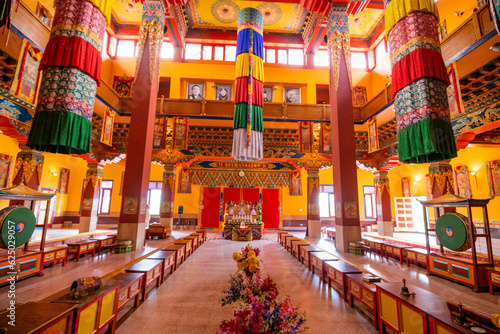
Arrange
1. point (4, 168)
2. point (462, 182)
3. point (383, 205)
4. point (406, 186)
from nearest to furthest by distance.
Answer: point (4, 168) < point (462, 182) < point (383, 205) < point (406, 186)

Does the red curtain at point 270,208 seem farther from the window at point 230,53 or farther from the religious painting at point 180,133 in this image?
the window at point 230,53

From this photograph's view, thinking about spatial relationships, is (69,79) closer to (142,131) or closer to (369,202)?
(142,131)

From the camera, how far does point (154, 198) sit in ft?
46.5

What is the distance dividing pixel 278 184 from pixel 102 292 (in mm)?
12062

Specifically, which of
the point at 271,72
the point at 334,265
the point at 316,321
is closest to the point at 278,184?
the point at 271,72

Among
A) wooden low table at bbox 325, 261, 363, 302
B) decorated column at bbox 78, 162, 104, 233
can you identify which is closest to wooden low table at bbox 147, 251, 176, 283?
wooden low table at bbox 325, 261, 363, 302

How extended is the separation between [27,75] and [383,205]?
12.8m

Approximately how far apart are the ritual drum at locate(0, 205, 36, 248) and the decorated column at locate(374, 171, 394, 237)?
38.0ft

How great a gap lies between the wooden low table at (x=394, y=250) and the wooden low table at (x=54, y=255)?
306 inches

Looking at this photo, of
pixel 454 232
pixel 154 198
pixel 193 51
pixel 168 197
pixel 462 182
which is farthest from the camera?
pixel 154 198

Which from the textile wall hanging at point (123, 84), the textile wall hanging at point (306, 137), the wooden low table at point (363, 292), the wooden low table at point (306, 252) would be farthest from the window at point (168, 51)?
the wooden low table at point (363, 292)

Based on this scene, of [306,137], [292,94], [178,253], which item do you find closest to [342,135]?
[306,137]

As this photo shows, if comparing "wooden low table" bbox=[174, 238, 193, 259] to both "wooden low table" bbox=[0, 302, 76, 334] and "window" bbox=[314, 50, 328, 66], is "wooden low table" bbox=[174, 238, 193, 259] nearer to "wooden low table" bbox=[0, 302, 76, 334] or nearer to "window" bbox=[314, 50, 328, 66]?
"wooden low table" bbox=[0, 302, 76, 334]

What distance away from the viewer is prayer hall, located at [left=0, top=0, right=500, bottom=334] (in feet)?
8.77
